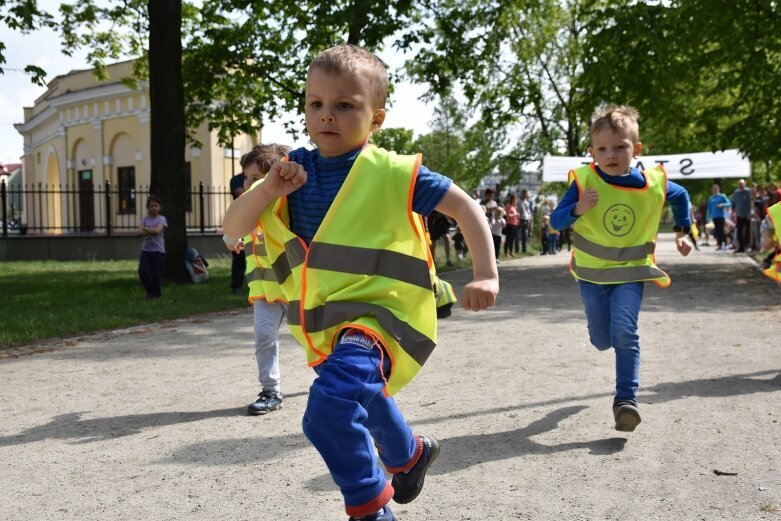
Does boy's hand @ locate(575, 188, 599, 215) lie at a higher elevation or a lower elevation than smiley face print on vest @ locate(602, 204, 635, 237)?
higher

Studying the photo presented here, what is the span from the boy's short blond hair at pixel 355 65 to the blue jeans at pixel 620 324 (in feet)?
8.12

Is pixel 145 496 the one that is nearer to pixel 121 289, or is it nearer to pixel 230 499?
pixel 230 499

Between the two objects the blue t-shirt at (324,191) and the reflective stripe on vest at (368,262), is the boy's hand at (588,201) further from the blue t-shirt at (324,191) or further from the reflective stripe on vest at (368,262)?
the reflective stripe on vest at (368,262)

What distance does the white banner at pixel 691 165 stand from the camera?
21078 millimetres

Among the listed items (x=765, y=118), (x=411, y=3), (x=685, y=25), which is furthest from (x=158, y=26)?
(x=765, y=118)

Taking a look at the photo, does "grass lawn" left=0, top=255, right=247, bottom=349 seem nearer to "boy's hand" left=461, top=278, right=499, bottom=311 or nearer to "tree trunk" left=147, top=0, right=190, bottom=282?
"tree trunk" left=147, top=0, right=190, bottom=282

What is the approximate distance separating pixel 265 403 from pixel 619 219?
2.52 meters

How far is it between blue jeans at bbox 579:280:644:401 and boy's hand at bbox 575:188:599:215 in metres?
0.51

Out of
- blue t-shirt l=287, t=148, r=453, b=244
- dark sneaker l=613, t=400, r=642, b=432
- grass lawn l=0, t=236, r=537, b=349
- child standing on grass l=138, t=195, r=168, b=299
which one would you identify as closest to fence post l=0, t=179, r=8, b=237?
grass lawn l=0, t=236, r=537, b=349

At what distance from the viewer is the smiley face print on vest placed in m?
5.39

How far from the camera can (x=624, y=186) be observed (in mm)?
5391

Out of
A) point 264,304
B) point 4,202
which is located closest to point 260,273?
point 264,304

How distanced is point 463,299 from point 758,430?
277 cm

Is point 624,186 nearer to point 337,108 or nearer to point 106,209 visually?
point 337,108
